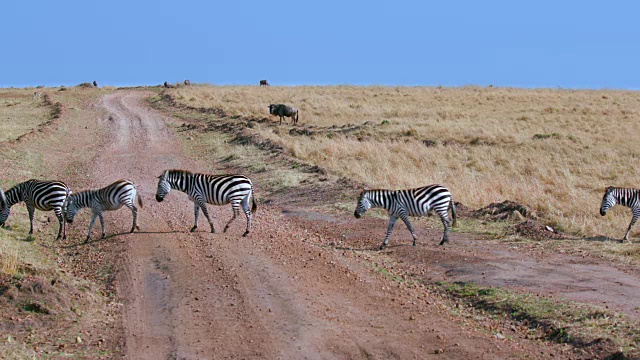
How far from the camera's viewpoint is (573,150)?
101 ft

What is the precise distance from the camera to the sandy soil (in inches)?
368

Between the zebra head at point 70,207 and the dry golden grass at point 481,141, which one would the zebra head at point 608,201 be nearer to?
the dry golden grass at point 481,141

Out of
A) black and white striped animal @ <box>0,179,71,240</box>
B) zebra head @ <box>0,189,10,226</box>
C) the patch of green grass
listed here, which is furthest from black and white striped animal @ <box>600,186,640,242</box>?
zebra head @ <box>0,189,10,226</box>

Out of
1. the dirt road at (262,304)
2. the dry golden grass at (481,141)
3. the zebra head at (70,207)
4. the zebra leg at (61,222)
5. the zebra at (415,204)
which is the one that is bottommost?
the dirt road at (262,304)

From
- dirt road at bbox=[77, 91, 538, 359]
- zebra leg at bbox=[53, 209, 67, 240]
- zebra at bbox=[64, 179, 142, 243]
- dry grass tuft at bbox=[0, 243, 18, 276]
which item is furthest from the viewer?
zebra leg at bbox=[53, 209, 67, 240]

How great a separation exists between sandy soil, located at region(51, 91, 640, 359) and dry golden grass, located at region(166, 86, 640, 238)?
3675 millimetres

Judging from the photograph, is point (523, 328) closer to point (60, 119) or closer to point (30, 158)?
point (30, 158)

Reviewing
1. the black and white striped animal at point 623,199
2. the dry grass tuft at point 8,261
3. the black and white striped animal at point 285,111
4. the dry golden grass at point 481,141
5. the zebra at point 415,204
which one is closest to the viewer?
the dry grass tuft at point 8,261

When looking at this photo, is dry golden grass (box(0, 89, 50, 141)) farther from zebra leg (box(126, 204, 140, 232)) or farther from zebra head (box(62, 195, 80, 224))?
zebra leg (box(126, 204, 140, 232))

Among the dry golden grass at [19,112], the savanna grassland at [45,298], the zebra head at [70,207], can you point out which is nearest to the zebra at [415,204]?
the savanna grassland at [45,298]

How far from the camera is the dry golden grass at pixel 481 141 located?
20547 mm

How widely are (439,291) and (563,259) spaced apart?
2.93 meters

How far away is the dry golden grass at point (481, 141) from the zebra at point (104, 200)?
7705 millimetres

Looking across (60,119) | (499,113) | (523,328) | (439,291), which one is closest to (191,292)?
(439,291)
